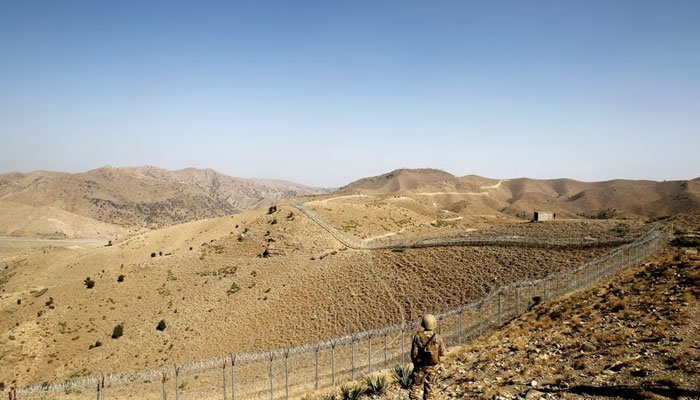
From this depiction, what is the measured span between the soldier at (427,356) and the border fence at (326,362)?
11.3 metres

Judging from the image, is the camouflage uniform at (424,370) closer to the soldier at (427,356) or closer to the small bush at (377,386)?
the soldier at (427,356)

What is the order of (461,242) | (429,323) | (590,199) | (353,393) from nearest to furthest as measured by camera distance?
1. (429,323)
2. (353,393)
3. (461,242)
4. (590,199)

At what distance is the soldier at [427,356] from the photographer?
1080 centimetres

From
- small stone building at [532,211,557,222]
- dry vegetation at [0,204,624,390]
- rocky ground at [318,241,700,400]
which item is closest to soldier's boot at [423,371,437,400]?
rocky ground at [318,241,700,400]

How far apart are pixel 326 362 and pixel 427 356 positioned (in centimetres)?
1861

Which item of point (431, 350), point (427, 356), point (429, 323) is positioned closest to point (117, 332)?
point (427, 356)

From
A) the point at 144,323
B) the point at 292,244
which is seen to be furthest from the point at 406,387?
the point at 292,244

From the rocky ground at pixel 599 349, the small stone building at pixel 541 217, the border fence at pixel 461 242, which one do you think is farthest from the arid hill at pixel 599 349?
the small stone building at pixel 541 217

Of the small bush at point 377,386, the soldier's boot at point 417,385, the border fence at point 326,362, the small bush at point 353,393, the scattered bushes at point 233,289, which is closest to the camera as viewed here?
the soldier's boot at point 417,385

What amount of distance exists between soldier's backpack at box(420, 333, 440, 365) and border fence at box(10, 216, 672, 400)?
11621 millimetres

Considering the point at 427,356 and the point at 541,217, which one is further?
the point at 541,217

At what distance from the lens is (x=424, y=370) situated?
11.1 metres

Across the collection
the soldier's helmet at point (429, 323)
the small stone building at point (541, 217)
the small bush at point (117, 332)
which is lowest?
the small bush at point (117, 332)

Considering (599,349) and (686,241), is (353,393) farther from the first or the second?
(686,241)
